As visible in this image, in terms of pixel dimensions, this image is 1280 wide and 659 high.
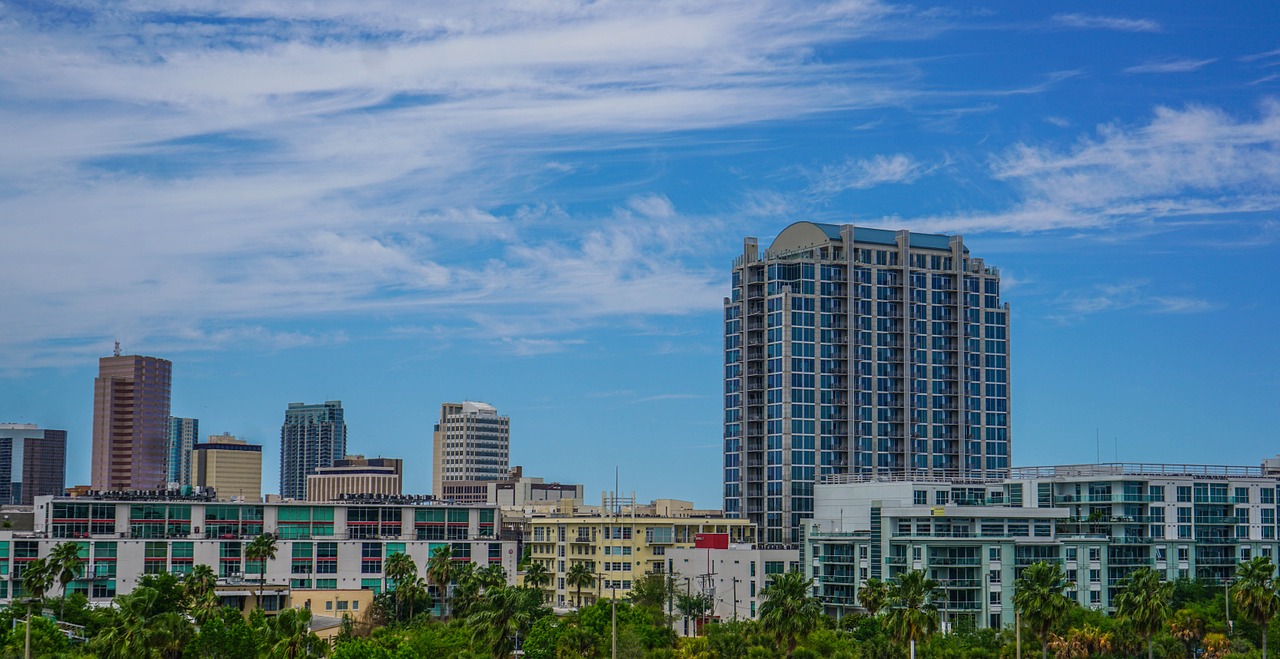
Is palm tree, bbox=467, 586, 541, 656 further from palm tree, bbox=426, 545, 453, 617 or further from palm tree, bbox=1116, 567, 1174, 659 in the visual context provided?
palm tree, bbox=1116, 567, 1174, 659

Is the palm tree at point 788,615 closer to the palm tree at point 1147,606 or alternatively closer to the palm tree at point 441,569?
the palm tree at point 1147,606

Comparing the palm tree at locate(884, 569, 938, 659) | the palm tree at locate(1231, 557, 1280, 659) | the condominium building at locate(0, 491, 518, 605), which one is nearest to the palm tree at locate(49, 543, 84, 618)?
the condominium building at locate(0, 491, 518, 605)

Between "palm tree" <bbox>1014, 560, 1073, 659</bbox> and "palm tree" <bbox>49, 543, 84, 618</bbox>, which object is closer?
"palm tree" <bbox>1014, 560, 1073, 659</bbox>

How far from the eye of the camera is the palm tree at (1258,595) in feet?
460

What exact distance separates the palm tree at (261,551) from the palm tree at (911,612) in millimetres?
77480

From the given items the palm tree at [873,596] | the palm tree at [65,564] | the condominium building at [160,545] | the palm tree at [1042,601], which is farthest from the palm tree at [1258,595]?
the palm tree at [65,564]

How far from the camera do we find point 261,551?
183 m

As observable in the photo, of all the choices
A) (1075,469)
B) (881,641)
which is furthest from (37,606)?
(1075,469)

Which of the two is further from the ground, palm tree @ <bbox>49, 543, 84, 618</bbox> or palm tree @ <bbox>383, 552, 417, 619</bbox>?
palm tree @ <bbox>49, 543, 84, 618</bbox>

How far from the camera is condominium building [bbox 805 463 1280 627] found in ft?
565

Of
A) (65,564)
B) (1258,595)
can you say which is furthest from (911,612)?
(65,564)

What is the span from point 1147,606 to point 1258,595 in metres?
10.5

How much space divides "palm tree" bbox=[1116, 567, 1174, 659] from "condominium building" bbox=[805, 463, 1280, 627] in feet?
86.4

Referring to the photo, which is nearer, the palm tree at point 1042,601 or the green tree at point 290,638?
the green tree at point 290,638
